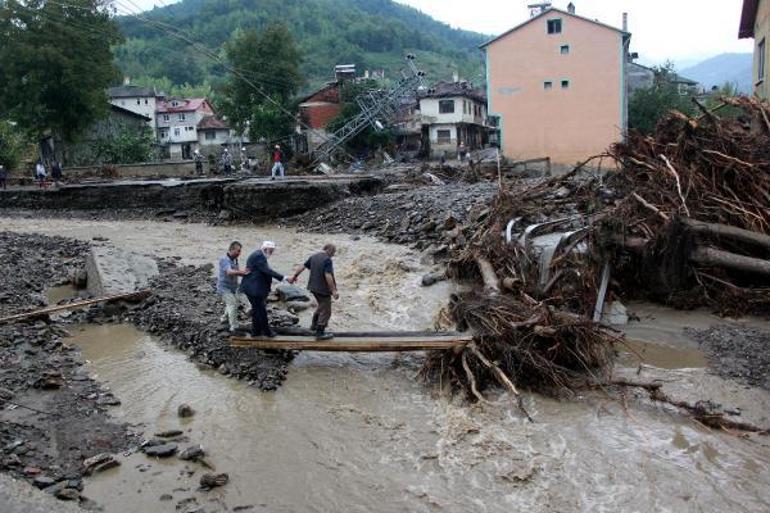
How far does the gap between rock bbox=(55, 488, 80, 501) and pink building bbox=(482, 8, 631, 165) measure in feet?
122

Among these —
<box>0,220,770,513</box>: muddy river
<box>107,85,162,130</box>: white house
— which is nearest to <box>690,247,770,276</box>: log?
<box>0,220,770,513</box>: muddy river

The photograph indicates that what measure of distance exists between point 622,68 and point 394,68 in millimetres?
77369

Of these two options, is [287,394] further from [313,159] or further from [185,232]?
[313,159]

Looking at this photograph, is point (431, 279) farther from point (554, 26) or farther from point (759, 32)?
point (554, 26)

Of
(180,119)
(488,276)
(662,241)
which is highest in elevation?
(180,119)

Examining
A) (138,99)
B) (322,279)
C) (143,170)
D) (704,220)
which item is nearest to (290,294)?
(322,279)

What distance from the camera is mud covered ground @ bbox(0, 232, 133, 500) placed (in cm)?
686

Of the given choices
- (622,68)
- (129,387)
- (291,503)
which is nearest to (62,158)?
(622,68)

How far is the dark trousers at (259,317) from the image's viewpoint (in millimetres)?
9773

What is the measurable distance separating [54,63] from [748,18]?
3660cm

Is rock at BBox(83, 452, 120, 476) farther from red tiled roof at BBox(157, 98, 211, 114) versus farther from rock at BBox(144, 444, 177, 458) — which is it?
red tiled roof at BBox(157, 98, 211, 114)

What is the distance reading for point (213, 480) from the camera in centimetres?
680

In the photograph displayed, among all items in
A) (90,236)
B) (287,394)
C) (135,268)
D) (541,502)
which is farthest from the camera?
(90,236)

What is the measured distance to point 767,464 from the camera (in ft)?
23.1
